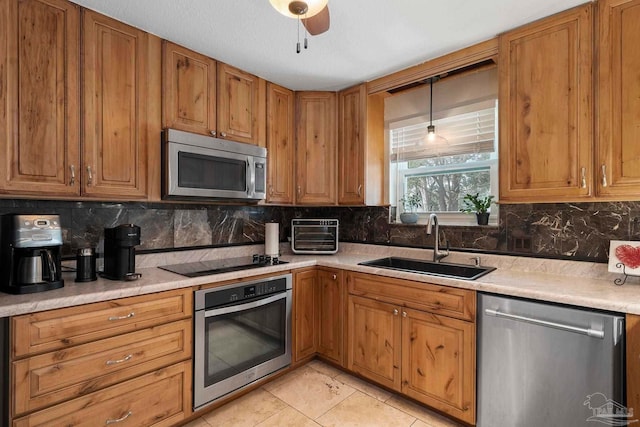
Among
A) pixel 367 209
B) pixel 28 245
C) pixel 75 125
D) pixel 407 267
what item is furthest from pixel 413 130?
pixel 28 245

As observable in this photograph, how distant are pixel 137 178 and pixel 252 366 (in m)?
1.45

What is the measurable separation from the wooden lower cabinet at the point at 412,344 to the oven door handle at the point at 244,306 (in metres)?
0.55

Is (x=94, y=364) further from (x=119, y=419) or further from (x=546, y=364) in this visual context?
(x=546, y=364)

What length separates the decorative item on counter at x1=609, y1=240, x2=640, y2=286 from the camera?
1.64 metres

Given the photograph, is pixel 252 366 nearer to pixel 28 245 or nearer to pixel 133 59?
pixel 28 245

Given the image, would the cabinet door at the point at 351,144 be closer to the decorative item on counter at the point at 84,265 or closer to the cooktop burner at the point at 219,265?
the cooktop burner at the point at 219,265

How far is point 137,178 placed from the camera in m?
1.93

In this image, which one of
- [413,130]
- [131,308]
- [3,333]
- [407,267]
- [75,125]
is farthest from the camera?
[413,130]

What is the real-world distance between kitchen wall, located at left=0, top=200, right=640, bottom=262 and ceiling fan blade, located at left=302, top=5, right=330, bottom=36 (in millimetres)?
1596

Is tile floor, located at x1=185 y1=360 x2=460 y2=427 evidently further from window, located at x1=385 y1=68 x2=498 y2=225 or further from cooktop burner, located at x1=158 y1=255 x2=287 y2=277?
window, located at x1=385 y1=68 x2=498 y2=225

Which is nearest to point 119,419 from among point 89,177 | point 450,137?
point 89,177

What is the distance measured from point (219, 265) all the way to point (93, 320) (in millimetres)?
886

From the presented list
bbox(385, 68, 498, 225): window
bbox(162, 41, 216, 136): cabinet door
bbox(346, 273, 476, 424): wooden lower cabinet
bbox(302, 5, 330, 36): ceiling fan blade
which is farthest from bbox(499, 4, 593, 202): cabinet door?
bbox(162, 41, 216, 136): cabinet door

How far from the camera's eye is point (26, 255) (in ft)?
4.77
